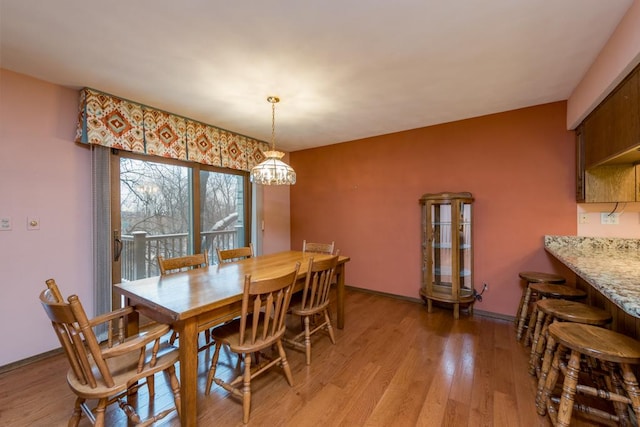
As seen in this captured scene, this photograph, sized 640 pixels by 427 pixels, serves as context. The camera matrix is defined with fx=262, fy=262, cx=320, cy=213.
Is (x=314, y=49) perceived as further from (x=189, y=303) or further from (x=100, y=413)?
(x=100, y=413)

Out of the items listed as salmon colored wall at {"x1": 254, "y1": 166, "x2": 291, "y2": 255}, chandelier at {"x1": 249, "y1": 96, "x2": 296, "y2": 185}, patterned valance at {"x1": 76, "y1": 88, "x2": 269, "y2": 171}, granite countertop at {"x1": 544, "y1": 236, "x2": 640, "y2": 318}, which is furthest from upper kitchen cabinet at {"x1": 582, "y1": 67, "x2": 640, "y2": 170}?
salmon colored wall at {"x1": 254, "y1": 166, "x2": 291, "y2": 255}

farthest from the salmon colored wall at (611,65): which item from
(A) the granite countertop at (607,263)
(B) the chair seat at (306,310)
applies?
(B) the chair seat at (306,310)

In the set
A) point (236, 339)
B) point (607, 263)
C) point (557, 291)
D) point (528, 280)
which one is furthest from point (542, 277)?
point (236, 339)

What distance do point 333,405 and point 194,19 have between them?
259cm

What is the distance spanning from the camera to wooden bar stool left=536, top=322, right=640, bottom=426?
127 centimetres

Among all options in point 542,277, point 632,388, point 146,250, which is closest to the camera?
point 632,388

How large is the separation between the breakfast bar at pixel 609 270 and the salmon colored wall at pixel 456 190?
0.69 feet

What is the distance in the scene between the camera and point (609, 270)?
1700mm

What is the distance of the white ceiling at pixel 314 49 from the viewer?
1512mm

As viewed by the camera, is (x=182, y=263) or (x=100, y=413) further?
(x=182, y=263)

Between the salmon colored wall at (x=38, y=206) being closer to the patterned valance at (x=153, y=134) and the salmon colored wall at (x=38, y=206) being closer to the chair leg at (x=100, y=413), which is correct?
the patterned valance at (x=153, y=134)

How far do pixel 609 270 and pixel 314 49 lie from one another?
247cm

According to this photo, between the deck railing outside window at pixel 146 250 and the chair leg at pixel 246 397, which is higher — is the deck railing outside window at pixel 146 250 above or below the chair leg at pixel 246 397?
above

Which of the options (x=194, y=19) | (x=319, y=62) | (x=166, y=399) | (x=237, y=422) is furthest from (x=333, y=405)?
(x=194, y=19)
